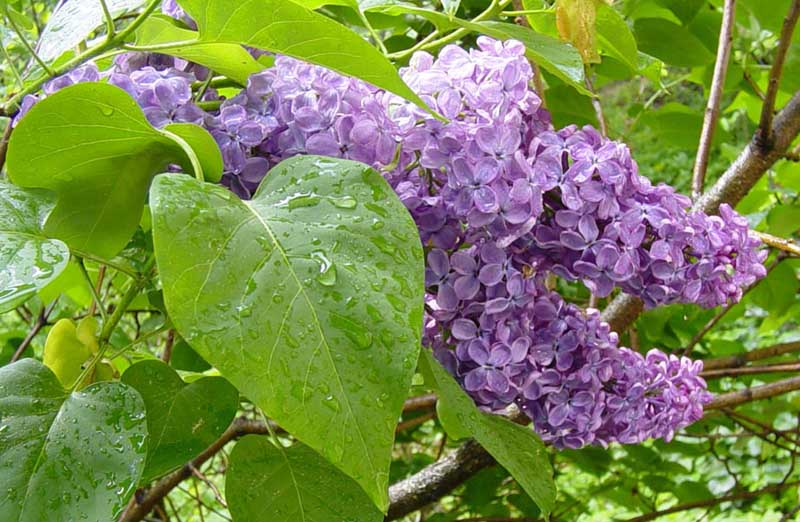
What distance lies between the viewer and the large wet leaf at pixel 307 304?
0.91 feet

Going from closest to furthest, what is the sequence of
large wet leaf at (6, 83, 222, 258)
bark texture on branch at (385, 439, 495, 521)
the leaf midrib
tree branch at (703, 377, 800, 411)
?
1. the leaf midrib
2. large wet leaf at (6, 83, 222, 258)
3. bark texture on branch at (385, 439, 495, 521)
4. tree branch at (703, 377, 800, 411)

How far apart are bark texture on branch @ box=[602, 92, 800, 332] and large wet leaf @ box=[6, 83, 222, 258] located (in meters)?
0.47

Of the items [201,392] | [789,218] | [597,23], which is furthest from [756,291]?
[201,392]

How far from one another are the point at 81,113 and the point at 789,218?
2.58 ft

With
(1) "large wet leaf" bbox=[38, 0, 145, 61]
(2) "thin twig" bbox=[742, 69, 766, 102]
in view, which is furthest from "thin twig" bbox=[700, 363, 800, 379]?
(1) "large wet leaf" bbox=[38, 0, 145, 61]

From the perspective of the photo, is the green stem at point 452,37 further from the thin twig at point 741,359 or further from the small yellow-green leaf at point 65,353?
the thin twig at point 741,359

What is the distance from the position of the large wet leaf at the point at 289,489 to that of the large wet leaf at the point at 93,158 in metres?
0.13

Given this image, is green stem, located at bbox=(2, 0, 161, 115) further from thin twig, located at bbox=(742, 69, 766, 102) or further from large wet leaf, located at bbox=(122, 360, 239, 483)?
thin twig, located at bbox=(742, 69, 766, 102)

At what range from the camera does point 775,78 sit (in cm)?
75

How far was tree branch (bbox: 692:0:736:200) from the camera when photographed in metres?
0.80

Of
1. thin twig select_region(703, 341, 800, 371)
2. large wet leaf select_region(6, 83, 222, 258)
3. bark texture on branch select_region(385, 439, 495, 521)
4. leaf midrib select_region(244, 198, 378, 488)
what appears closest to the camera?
leaf midrib select_region(244, 198, 378, 488)

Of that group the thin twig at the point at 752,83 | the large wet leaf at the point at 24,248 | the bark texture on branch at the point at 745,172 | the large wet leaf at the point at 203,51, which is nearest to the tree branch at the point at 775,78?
the bark texture on branch at the point at 745,172

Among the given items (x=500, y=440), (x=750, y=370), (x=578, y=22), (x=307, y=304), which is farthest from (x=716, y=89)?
(x=307, y=304)

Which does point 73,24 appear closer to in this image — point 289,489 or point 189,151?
point 189,151
